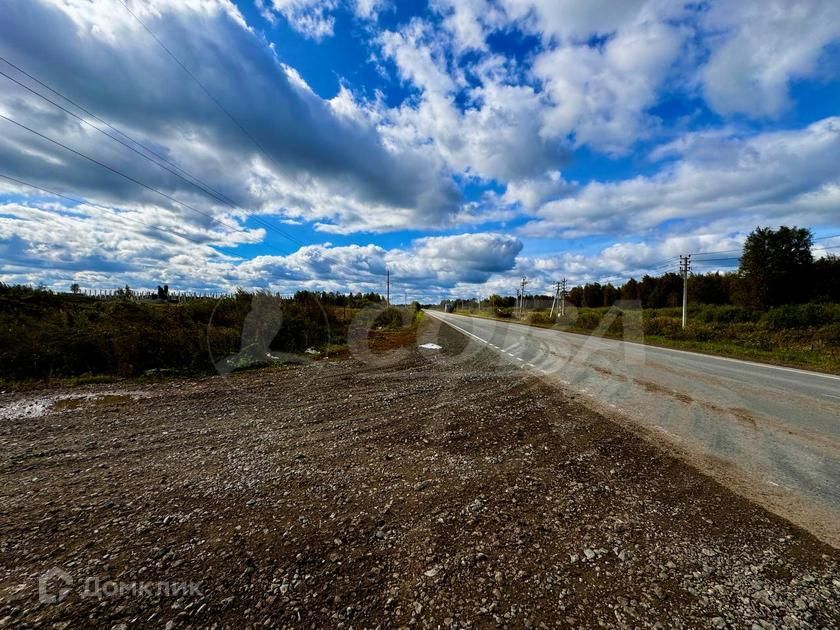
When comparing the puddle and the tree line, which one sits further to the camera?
the tree line

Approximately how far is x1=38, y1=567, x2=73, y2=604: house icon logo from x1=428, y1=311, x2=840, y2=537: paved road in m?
5.46

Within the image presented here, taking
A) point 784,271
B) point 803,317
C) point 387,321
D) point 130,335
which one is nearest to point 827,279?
point 784,271

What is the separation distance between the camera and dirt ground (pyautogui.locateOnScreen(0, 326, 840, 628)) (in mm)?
1997

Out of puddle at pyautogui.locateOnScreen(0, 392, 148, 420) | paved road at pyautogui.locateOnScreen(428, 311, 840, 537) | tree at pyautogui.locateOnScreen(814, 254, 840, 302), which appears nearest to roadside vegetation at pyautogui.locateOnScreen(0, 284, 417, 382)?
puddle at pyautogui.locateOnScreen(0, 392, 148, 420)

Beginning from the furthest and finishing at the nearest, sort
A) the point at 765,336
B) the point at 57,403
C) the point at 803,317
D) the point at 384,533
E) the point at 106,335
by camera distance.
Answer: the point at 803,317 < the point at 765,336 < the point at 106,335 < the point at 57,403 < the point at 384,533

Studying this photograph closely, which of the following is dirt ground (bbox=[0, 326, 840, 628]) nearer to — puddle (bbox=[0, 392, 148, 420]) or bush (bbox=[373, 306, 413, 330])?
puddle (bbox=[0, 392, 148, 420])

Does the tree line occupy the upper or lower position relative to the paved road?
upper

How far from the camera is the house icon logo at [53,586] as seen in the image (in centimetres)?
205

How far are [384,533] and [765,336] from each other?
25.8 metres

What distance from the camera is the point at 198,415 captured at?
570cm

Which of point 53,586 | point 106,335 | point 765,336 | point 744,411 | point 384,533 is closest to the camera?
point 53,586

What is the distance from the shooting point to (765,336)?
1928cm

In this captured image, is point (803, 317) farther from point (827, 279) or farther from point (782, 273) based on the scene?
point (827, 279)

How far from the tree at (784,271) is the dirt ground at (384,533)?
4631 centimetres
